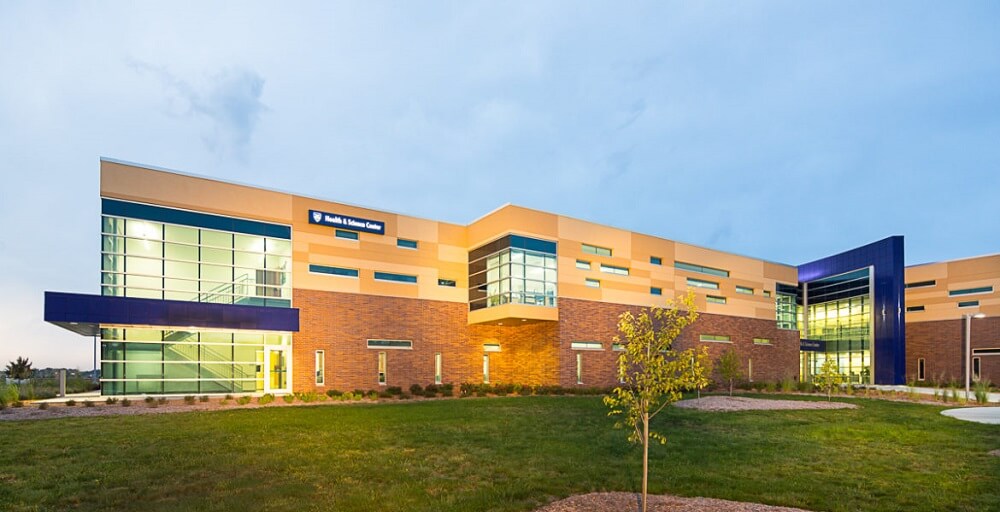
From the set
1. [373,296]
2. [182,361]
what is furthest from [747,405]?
[182,361]

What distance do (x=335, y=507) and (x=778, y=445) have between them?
32.4 ft

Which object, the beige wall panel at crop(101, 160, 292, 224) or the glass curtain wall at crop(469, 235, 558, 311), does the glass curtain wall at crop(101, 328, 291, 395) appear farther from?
the glass curtain wall at crop(469, 235, 558, 311)

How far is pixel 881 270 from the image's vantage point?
135ft

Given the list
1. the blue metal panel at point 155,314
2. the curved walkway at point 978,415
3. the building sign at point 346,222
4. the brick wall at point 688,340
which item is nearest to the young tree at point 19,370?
the blue metal panel at point 155,314


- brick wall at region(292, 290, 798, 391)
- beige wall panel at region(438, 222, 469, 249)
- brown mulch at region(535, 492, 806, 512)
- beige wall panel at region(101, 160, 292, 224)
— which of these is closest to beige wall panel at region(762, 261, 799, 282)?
brick wall at region(292, 290, 798, 391)

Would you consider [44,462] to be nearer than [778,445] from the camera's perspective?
Yes

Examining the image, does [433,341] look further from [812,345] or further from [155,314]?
[812,345]

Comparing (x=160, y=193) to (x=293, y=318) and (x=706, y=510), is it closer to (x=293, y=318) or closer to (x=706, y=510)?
(x=293, y=318)

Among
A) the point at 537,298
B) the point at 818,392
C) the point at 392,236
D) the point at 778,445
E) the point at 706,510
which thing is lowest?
the point at 818,392

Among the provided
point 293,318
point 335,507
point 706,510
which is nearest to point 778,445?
point 706,510

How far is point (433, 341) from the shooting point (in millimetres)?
29703

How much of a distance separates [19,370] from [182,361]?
60.7ft

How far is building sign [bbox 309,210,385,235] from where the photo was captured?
1074 inches

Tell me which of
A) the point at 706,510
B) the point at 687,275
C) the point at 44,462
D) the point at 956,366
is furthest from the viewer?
the point at 956,366
